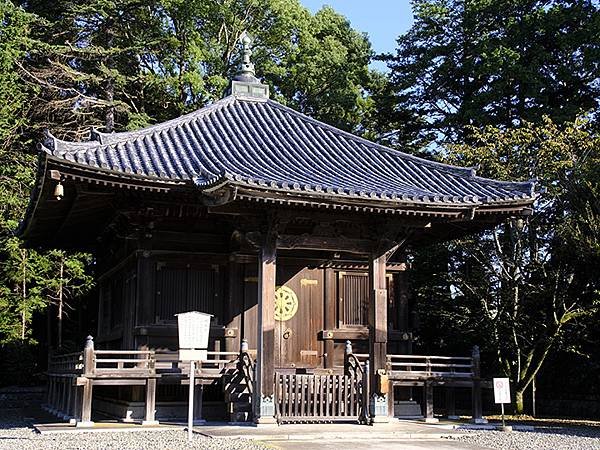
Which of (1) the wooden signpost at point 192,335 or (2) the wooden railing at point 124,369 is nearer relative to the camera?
(1) the wooden signpost at point 192,335

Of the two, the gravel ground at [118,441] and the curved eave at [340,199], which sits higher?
the curved eave at [340,199]

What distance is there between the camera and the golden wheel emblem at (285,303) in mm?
15750

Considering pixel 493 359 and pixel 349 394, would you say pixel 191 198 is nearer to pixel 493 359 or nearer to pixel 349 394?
pixel 349 394

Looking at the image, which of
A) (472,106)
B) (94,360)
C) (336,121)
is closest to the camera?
(94,360)

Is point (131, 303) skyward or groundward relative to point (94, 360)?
skyward

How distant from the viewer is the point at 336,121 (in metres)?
34.7

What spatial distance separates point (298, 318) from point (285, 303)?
44cm

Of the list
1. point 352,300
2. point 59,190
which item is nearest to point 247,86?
point 352,300

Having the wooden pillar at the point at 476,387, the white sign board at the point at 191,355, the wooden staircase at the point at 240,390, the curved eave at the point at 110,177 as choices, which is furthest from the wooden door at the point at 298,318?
the white sign board at the point at 191,355

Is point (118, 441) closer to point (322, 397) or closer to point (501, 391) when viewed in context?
point (322, 397)

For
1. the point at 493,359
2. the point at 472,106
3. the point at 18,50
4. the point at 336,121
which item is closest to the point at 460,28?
the point at 472,106

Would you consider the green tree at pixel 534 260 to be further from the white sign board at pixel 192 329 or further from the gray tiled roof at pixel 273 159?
the white sign board at pixel 192 329

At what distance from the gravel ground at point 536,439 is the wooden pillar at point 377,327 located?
176cm

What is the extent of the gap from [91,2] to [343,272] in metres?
19.1
